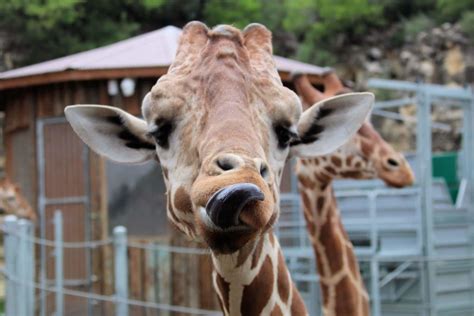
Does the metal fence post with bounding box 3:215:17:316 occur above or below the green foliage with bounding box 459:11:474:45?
below

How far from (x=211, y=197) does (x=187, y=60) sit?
90 cm

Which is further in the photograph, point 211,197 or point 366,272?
point 366,272

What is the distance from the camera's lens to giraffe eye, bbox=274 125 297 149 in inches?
114

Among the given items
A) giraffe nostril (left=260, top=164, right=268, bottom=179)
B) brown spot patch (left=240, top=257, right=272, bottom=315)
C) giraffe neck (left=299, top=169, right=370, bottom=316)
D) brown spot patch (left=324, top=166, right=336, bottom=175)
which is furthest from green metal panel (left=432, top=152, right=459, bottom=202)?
giraffe nostril (left=260, top=164, right=268, bottom=179)

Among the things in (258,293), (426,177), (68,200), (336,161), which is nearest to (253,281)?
(258,293)

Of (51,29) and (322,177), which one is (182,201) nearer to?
(322,177)

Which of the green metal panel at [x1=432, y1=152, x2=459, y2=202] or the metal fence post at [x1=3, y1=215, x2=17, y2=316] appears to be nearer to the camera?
the metal fence post at [x1=3, y1=215, x2=17, y2=316]

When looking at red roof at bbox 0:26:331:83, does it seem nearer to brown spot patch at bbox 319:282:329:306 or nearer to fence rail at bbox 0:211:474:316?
fence rail at bbox 0:211:474:316

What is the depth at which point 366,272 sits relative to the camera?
9.98 meters

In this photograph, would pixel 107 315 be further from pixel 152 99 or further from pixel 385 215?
pixel 152 99

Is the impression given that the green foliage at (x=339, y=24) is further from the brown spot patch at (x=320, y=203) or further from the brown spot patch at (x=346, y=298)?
the brown spot patch at (x=346, y=298)

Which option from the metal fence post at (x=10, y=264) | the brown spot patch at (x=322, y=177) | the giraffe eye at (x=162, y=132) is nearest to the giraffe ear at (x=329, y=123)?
the giraffe eye at (x=162, y=132)

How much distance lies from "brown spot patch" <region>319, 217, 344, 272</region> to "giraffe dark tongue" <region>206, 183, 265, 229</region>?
2492 mm

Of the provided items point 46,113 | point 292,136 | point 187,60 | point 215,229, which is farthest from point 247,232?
point 46,113
